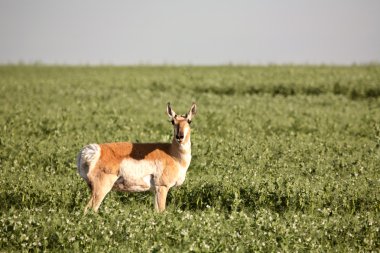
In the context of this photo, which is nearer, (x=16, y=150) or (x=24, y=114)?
(x=16, y=150)

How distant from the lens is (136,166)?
1224cm

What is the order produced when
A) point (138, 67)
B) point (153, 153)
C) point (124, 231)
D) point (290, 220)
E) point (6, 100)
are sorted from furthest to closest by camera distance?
1. point (138, 67)
2. point (6, 100)
3. point (153, 153)
4. point (290, 220)
5. point (124, 231)

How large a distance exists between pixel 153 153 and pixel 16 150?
715 cm

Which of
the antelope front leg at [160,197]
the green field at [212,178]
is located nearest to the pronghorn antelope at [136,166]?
the antelope front leg at [160,197]

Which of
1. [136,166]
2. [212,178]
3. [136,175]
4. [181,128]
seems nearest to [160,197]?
[136,175]

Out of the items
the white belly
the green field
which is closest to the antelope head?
the white belly

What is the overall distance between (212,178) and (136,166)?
298 centimetres

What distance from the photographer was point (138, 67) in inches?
2163

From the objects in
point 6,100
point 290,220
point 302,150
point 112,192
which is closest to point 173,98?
point 6,100

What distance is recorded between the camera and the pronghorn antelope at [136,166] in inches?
471

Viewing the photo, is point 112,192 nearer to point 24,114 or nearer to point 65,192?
point 65,192

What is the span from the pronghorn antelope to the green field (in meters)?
0.49

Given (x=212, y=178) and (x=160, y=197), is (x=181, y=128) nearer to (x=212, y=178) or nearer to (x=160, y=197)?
(x=160, y=197)

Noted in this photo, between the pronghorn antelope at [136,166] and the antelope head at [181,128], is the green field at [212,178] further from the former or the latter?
the antelope head at [181,128]
